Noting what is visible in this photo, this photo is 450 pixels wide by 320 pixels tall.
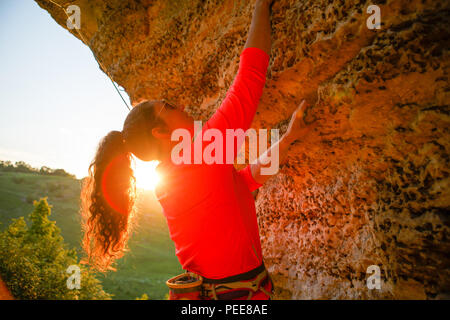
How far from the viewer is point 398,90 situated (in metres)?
1.15

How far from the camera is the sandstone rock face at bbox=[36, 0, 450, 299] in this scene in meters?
1.06

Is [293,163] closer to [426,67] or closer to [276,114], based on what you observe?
[276,114]

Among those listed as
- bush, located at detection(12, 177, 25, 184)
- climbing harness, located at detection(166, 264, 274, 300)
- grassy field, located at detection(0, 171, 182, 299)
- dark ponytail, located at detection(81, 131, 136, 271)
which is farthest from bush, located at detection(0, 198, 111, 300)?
bush, located at detection(12, 177, 25, 184)

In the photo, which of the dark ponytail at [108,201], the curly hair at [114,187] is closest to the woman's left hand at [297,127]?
the curly hair at [114,187]

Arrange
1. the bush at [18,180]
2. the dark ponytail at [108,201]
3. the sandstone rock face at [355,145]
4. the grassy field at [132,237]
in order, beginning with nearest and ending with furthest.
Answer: the sandstone rock face at [355,145]
the dark ponytail at [108,201]
the grassy field at [132,237]
the bush at [18,180]

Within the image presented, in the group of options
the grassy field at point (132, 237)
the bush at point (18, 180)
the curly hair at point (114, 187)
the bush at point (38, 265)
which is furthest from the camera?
the bush at point (18, 180)

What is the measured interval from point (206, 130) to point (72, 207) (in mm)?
53885

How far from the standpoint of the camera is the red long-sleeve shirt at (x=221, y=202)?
1.19m

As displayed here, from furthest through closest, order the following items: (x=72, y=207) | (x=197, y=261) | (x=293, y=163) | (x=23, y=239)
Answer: (x=72, y=207) < (x=23, y=239) < (x=293, y=163) < (x=197, y=261)

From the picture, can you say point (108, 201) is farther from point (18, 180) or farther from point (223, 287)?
point (18, 180)

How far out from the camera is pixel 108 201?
1.70 m

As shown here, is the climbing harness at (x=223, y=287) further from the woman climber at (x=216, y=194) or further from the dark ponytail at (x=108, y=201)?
the dark ponytail at (x=108, y=201)

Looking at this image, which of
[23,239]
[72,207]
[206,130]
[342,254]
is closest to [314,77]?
[206,130]

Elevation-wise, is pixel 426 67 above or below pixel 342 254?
above
